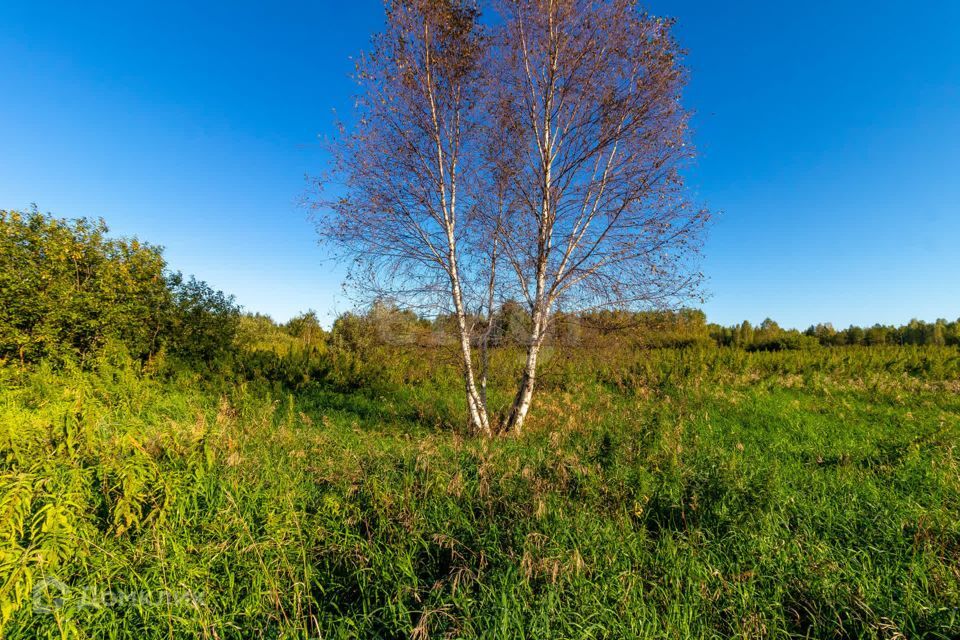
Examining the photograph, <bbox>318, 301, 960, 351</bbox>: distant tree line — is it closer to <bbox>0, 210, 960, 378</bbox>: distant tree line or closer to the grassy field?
<bbox>0, 210, 960, 378</bbox>: distant tree line

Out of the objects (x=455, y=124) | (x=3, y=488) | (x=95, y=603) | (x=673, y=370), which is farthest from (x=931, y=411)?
(x=3, y=488)

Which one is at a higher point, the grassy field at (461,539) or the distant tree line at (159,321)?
the distant tree line at (159,321)

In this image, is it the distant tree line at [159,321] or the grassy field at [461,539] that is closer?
the grassy field at [461,539]

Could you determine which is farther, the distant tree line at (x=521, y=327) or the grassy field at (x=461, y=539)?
the distant tree line at (x=521, y=327)

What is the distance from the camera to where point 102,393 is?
25.7 feet

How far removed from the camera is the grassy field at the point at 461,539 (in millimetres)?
2396

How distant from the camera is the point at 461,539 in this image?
3.26m

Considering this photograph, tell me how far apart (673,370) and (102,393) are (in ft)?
52.7

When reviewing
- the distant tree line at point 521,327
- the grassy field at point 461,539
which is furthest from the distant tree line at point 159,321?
the grassy field at point 461,539

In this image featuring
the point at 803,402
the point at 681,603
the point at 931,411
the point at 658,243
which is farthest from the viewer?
the point at 803,402

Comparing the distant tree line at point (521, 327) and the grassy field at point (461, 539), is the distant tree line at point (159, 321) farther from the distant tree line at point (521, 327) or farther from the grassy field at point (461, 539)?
the grassy field at point (461, 539)

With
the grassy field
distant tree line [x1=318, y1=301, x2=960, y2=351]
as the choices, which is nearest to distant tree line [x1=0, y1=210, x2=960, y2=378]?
distant tree line [x1=318, y1=301, x2=960, y2=351]

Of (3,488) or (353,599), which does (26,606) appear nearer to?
(3,488)

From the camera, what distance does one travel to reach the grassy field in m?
2.40
